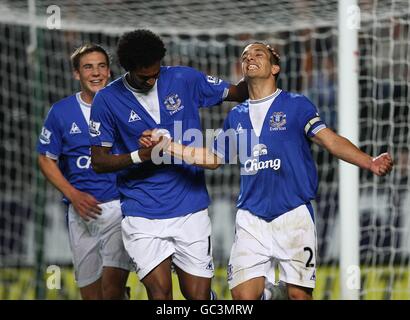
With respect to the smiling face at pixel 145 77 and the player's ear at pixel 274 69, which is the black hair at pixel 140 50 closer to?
the smiling face at pixel 145 77

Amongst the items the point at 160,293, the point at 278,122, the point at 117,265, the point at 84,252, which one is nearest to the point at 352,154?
the point at 278,122

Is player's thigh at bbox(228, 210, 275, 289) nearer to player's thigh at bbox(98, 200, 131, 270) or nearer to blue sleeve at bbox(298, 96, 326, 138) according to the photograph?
blue sleeve at bbox(298, 96, 326, 138)

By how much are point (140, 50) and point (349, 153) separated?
1318 millimetres

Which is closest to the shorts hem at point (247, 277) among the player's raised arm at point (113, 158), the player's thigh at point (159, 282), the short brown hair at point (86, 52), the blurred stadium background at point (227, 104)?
the player's thigh at point (159, 282)

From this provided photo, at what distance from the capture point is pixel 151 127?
19.3 feet

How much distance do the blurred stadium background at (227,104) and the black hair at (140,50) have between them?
263cm

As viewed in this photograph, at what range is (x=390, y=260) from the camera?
891 centimetres

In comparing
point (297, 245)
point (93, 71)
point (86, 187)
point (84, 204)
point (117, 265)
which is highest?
point (93, 71)

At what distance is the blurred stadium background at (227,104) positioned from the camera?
8.95m

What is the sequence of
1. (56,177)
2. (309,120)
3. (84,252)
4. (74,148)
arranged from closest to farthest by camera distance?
(309,120), (56,177), (74,148), (84,252)

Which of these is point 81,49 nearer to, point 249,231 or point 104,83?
point 104,83

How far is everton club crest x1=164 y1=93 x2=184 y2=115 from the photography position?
5906mm

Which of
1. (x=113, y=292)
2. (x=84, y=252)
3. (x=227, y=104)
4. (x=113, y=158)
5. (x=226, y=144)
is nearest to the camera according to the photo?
(x=113, y=158)

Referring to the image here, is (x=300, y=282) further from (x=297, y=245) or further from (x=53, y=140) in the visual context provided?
(x=53, y=140)
